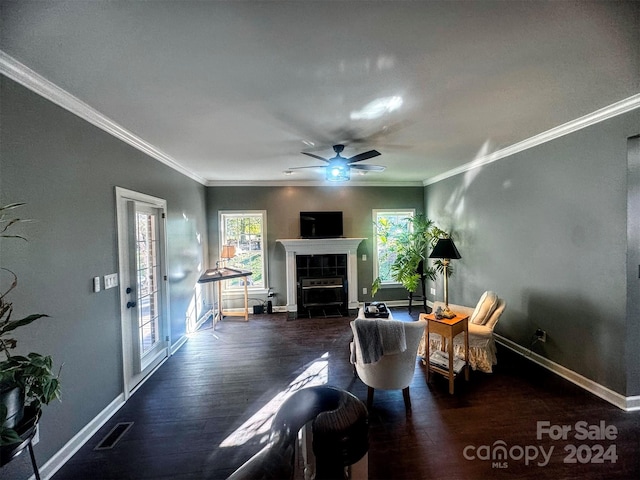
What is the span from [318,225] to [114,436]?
166 inches

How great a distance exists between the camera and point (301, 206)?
5578mm

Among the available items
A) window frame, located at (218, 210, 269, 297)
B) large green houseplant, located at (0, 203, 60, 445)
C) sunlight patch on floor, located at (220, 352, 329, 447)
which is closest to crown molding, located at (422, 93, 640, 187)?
sunlight patch on floor, located at (220, 352, 329, 447)

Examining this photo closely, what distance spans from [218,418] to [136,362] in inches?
47.8

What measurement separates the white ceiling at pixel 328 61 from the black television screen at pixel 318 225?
2725mm

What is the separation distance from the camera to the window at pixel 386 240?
5.70 metres

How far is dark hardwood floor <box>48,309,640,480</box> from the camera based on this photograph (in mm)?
1813

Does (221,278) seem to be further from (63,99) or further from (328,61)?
(328,61)

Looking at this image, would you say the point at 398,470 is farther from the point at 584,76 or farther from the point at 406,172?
the point at 406,172

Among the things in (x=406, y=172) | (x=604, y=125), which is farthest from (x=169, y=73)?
(x=406, y=172)

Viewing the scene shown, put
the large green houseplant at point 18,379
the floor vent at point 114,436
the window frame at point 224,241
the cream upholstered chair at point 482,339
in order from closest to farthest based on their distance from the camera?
the large green houseplant at point 18,379 → the floor vent at point 114,436 → the cream upholstered chair at point 482,339 → the window frame at point 224,241

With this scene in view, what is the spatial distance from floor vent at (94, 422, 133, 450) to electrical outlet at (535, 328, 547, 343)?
4.38 metres

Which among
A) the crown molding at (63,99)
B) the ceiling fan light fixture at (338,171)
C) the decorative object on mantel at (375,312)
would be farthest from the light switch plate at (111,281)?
the decorative object on mantel at (375,312)

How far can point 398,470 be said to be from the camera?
5.82 ft

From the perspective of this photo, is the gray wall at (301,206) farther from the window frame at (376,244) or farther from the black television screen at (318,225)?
the black television screen at (318,225)
